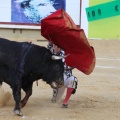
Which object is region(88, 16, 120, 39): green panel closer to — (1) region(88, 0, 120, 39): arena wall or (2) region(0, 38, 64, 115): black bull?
(1) region(88, 0, 120, 39): arena wall

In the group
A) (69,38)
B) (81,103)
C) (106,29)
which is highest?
(69,38)

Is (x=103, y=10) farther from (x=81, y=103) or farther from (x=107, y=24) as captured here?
(x=81, y=103)

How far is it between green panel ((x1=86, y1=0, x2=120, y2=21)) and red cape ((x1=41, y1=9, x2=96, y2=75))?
1353 centimetres

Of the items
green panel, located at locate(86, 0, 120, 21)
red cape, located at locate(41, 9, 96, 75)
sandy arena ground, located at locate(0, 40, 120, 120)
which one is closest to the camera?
sandy arena ground, located at locate(0, 40, 120, 120)

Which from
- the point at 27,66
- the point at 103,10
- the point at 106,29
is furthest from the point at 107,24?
the point at 27,66

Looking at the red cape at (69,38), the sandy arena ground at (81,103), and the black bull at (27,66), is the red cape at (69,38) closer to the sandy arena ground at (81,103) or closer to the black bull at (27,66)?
the black bull at (27,66)

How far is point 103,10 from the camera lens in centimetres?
2044

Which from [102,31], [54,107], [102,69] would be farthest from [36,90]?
[102,31]

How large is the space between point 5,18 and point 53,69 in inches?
618

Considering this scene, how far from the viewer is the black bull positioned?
6.27 meters

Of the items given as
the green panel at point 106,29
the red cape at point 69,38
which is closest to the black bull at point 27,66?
the red cape at point 69,38

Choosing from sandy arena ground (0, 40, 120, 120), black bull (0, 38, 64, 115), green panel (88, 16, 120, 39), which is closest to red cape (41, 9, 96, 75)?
black bull (0, 38, 64, 115)

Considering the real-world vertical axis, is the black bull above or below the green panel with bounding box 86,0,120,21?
below

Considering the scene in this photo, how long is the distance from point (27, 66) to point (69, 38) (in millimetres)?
725
